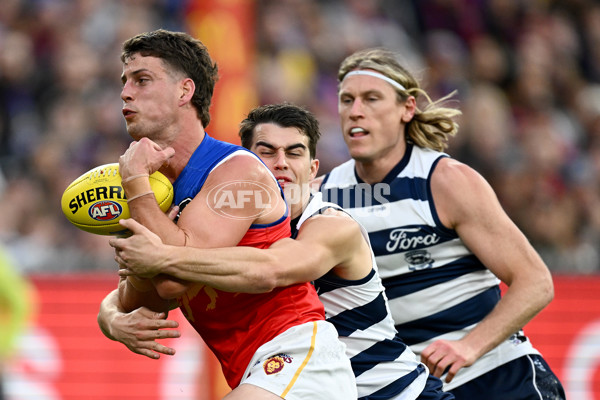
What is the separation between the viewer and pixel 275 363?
3.96m

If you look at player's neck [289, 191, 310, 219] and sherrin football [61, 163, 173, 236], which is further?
player's neck [289, 191, 310, 219]

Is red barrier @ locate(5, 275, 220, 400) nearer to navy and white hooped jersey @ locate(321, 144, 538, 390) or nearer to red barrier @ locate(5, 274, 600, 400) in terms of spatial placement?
red barrier @ locate(5, 274, 600, 400)

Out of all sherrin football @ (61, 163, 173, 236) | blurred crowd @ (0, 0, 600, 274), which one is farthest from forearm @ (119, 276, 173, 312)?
A: blurred crowd @ (0, 0, 600, 274)

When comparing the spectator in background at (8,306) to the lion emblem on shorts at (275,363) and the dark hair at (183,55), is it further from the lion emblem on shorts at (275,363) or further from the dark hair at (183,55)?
the lion emblem on shorts at (275,363)

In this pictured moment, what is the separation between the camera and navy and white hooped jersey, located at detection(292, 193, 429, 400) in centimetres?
436

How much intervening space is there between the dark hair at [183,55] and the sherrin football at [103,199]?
49cm

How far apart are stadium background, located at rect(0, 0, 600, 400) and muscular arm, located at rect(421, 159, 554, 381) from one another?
303cm

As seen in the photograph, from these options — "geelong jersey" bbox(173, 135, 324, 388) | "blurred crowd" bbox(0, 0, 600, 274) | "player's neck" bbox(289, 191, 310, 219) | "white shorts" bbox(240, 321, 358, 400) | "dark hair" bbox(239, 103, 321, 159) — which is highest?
"blurred crowd" bbox(0, 0, 600, 274)

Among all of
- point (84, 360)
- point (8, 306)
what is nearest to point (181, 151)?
point (8, 306)

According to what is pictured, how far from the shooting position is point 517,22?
11867 mm

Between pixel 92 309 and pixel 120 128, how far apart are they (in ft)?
11.1

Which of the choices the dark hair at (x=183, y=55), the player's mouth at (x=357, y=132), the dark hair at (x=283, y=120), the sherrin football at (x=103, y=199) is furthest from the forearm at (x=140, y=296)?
the player's mouth at (x=357, y=132)

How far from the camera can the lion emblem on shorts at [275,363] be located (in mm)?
3939

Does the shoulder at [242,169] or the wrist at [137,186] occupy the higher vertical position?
the shoulder at [242,169]
